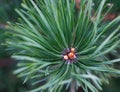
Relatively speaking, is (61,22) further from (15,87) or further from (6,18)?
(15,87)

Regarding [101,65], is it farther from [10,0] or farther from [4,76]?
[4,76]

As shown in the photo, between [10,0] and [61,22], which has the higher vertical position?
[10,0]

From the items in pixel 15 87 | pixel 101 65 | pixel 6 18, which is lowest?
pixel 101 65

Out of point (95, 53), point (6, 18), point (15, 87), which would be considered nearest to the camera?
point (95, 53)

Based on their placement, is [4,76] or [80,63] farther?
[4,76]

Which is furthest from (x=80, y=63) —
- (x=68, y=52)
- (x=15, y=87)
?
(x=15, y=87)

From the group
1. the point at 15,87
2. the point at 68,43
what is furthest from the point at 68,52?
the point at 15,87

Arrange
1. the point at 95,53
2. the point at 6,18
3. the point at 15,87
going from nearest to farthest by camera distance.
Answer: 1. the point at 95,53
2. the point at 6,18
3. the point at 15,87
